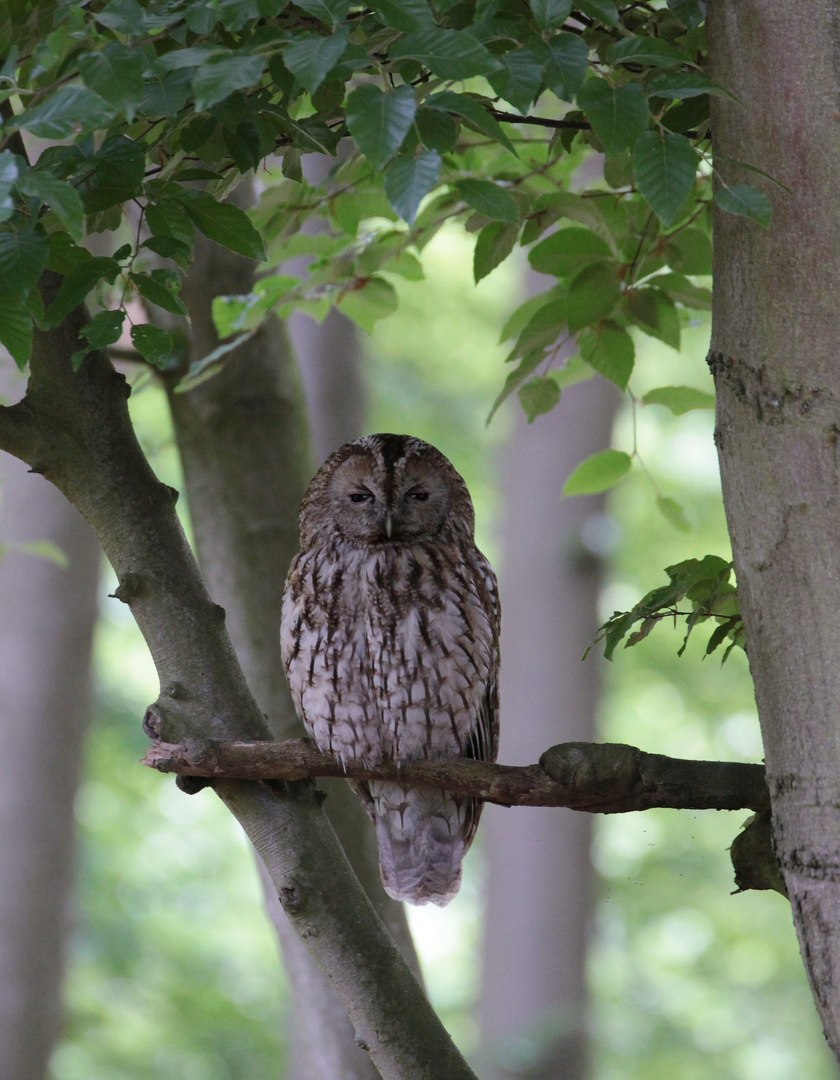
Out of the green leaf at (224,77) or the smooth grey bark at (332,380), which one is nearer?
the green leaf at (224,77)

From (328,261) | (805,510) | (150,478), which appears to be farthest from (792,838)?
(328,261)

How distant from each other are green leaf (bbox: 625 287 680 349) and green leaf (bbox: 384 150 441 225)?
0.90m

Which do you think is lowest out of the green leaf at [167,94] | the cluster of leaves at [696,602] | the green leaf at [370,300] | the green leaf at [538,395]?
the cluster of leaves at [696,602]

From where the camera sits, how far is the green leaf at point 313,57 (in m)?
1.04

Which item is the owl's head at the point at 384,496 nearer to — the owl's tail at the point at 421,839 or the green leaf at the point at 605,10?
the owl's tail at the point at 421,839

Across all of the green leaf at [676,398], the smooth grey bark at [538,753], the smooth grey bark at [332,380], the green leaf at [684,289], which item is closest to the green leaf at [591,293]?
the green leaf at [684,289]

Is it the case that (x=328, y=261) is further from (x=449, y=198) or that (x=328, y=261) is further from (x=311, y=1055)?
(x=311, y=1055)

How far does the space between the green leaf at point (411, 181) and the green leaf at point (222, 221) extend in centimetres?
39

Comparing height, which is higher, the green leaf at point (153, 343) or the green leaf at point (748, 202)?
the green leaf at point (153, 343)

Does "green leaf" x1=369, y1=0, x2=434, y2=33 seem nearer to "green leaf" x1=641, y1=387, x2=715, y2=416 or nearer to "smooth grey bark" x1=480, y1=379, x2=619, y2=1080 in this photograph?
"green leaf" x1=641, y1=387, x2=715, y2=416

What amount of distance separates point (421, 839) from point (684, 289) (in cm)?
139

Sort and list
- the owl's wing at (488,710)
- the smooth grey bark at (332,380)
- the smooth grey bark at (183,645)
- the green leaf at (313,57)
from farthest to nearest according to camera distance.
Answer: the smooth grey bark at (332,380) < the owl's wing at (488,710) < the smooth grey bark at (183,645) < the green leaf at (313,57)

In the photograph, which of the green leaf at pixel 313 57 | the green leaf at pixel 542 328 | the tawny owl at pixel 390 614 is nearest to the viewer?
A: the green leaf at pixel 313 57

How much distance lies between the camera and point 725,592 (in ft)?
5.38
